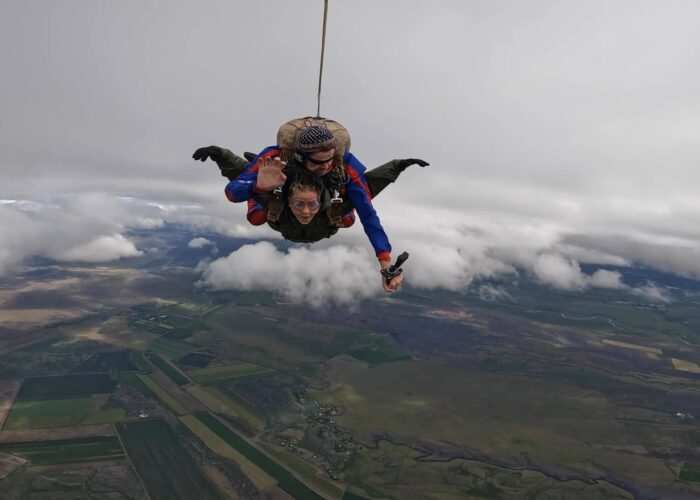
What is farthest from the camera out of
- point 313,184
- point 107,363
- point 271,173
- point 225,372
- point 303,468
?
point 225,372

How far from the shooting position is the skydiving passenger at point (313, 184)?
5465mm

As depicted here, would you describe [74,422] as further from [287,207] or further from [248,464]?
[287,207]

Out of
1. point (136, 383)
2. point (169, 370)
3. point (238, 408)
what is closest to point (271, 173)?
point (238, 408)

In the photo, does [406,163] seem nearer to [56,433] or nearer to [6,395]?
[56,433]

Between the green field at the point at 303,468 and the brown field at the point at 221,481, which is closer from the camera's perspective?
the brown field at the point at 221,481

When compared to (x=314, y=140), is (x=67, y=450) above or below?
below

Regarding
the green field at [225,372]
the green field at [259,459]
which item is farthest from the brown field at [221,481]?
the green field at [225,372]

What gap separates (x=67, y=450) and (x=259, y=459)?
56.3m

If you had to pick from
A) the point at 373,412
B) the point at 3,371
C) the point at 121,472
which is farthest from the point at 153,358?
the point at 373,412

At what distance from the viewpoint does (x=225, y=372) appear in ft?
608

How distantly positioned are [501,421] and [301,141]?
191 meters

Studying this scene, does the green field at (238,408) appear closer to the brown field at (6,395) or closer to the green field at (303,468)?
the green field at (303,468)

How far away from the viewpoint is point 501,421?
16425 cm

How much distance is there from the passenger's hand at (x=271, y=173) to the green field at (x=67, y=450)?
444ft
